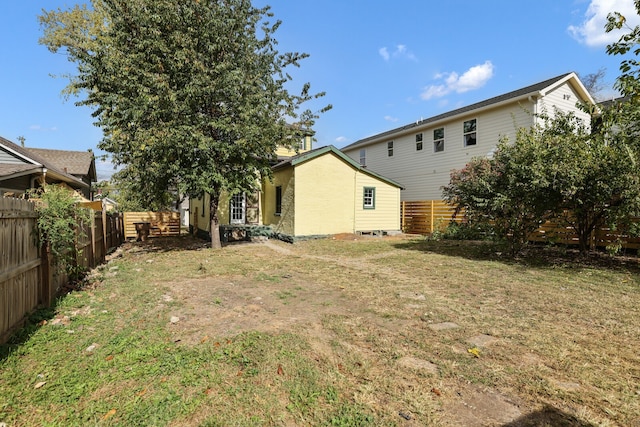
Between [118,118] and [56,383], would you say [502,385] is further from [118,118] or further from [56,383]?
[118,118]

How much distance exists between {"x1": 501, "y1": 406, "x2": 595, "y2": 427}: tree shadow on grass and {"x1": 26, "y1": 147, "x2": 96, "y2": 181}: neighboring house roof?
27067 millimetres

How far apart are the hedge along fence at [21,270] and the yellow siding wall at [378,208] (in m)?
12.6

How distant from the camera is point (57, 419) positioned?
92.2 inches

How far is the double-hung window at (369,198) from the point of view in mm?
16281

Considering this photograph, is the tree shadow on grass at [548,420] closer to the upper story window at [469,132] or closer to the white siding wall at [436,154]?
the white siding wall at [436,154]

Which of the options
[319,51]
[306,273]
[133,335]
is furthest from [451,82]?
[133,335]

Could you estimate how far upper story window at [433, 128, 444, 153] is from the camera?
17.8 metres

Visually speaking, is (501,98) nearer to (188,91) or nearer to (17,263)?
(188,91)

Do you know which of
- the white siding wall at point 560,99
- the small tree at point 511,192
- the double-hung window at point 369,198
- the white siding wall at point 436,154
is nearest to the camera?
the small tree at point 511,192

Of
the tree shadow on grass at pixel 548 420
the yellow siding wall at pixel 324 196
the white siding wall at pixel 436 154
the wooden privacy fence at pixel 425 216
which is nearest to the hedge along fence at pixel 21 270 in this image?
the tree shadow on grass at pixel 548 420

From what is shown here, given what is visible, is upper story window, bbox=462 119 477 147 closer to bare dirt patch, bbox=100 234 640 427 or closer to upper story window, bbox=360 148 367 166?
upper story window, bbox=360 148 367 166

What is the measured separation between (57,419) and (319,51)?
13.4 meters

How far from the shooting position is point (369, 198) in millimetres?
16484

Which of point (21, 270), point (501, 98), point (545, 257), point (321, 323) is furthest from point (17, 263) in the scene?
point (501, 98)
